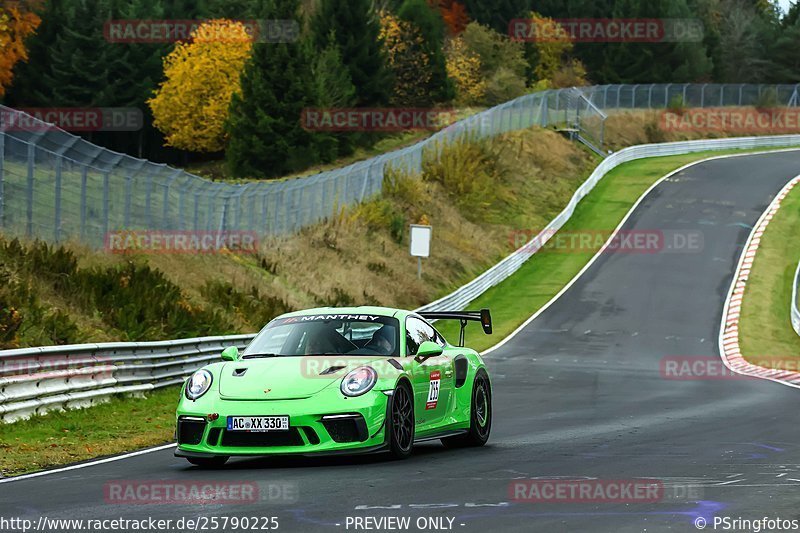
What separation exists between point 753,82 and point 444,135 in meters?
77.4

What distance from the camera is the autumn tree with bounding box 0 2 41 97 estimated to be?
81625mm

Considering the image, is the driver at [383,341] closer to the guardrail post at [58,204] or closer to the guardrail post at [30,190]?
the guardrail post at [30,190]

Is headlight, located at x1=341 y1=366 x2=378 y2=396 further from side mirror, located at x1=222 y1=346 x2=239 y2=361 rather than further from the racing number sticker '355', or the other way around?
side mirror, located at x1=222 y1=346 x2=239 y2=361

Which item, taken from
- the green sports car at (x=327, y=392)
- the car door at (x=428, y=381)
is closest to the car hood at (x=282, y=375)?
the green sports car at (x=327, y=392)

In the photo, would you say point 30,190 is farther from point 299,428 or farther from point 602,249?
point 602,249

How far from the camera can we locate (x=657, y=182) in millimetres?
70312

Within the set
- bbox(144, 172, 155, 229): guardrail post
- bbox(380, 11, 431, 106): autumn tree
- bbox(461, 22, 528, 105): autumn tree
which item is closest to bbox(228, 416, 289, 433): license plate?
bbox(144, 172, 155, 229): guardrail post

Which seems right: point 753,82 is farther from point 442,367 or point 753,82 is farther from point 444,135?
point 442,367

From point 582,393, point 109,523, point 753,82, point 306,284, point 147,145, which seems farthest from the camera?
point 753,82

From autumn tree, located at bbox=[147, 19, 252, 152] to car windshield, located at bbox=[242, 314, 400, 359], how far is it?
81.1 meters

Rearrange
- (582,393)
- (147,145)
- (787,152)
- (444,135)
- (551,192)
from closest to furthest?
(582,393), (444,135), (551,192), (787,152), (147,145)

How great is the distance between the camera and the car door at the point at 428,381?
1211 cm

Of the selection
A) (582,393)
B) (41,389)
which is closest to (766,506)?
(41,389)

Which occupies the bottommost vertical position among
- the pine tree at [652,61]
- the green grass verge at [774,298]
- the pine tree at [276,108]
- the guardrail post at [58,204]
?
the green grass verge at [774,298]
